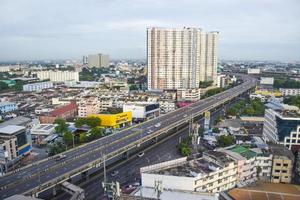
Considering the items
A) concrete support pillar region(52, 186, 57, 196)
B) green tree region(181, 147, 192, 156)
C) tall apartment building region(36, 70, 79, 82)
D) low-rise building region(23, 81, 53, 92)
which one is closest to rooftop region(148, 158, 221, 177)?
concrete support pillar region(52, 186, 57, 196)

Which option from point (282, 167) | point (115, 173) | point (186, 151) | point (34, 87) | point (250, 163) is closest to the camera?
point (250, 163)

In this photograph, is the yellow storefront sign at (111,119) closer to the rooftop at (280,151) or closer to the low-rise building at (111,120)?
the low-rise building at (111,120)

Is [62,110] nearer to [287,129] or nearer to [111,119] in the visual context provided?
[111,119]

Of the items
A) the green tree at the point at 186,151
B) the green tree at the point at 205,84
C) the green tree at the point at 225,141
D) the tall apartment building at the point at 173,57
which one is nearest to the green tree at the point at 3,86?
the tall apartment building at the point at 173,57

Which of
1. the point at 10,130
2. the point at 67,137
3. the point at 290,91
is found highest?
the point at 290,91

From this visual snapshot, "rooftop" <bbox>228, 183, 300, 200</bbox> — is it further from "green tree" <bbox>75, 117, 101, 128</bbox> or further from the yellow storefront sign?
"green tree" <bbox>75, 117, 101, 128</bbox>

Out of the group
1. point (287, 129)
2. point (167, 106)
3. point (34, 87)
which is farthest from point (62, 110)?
point (34, 87)

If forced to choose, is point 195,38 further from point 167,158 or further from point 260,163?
point 260,163
